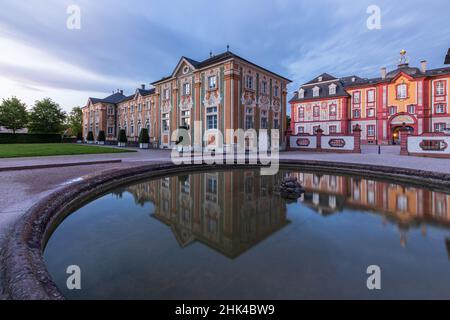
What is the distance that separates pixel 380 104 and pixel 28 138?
→ 62.2 meters

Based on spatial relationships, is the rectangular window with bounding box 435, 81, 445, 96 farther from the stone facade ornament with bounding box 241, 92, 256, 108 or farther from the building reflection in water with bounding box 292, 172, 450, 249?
the building reflection in water with bounding box 292, 172, 450, 249

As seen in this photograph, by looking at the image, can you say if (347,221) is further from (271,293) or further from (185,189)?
(185,189)

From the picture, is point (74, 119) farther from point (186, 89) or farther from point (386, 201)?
point (386, 201)

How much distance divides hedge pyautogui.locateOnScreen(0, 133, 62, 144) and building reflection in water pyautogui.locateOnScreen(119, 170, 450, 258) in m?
47.9

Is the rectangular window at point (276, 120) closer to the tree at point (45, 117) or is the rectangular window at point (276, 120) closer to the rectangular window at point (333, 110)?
the rectangular window at point (333, 110)

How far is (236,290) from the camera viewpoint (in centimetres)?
258

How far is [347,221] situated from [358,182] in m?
4.73

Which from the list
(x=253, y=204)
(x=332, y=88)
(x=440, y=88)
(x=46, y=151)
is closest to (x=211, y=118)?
(x=46, y=151)

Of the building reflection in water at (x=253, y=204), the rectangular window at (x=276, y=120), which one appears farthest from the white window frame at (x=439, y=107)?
the building reflection in water at (x=253, y=204)

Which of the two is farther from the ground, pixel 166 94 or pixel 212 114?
pixel 166 94

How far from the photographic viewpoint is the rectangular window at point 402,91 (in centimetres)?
3381

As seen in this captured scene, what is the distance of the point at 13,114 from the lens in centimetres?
4494

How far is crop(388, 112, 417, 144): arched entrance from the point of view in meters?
33.3
